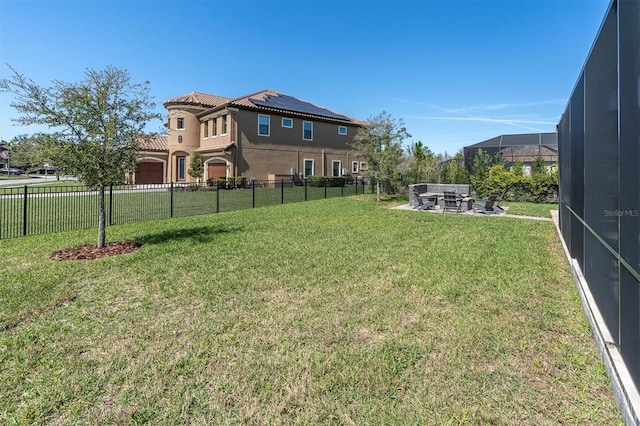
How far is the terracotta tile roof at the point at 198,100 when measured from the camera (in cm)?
A: 2811

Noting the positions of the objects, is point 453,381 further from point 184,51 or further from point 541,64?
point 541,64

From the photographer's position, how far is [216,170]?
2686cm

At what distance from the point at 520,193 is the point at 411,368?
57.4 ft

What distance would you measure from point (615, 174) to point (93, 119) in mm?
7822

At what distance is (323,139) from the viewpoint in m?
31.1

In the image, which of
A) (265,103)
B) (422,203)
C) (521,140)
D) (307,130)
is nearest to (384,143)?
(422,203)

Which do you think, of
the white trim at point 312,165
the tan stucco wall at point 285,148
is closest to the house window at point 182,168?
the tan stucco wall at point 285,148

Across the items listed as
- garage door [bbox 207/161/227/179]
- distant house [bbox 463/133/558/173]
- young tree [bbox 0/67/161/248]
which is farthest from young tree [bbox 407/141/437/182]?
young tree [bbox 0/67/161/248]

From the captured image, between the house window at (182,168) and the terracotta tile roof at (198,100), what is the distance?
4822 mm

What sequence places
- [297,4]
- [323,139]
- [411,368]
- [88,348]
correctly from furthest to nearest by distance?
[323,139], [297,4], [88,348], [411,368]

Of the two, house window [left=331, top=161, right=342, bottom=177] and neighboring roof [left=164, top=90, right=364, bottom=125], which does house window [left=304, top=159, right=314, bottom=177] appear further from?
neighboring roof [left=164, top=90, right=364, bottom=125]

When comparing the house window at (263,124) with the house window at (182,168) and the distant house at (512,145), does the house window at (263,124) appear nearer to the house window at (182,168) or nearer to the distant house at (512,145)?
the house window at (182,168)

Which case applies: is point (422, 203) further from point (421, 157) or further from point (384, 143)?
point (421, 157)

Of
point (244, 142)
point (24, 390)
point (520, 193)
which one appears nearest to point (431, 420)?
point (24, 390)
